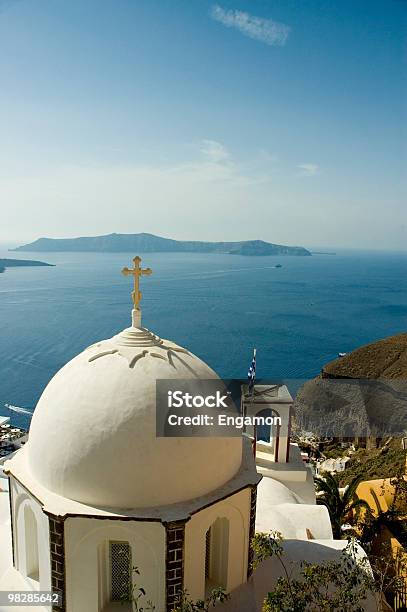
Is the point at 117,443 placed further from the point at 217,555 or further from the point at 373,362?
the point at 373,362

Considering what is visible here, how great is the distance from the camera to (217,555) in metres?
8.34

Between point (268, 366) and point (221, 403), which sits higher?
point (221, 403)

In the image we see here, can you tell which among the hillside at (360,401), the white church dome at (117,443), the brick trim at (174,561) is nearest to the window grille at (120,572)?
the brick trim at (174,561)

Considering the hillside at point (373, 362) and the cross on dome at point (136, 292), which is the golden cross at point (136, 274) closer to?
the cross on dome at point (136, 292)

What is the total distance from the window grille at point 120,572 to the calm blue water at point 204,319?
39183 millimetres

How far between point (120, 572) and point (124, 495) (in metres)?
1.76

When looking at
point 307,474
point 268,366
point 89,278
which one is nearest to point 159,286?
point 89,278

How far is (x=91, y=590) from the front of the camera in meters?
7.10

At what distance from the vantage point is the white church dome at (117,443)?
6.79m

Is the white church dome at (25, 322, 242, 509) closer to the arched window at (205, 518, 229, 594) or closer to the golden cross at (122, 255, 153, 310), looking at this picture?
the golden cross at (122, 255, 153, 310)

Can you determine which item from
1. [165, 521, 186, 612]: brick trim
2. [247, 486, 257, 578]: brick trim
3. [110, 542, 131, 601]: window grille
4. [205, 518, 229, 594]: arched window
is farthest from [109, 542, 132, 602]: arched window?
[247, 486, 257, 578]: brick trim

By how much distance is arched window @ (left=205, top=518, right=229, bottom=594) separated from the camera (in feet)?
26.7

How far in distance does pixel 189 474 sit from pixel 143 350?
7.06 ft

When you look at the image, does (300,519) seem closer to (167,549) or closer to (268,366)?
(167,549)
